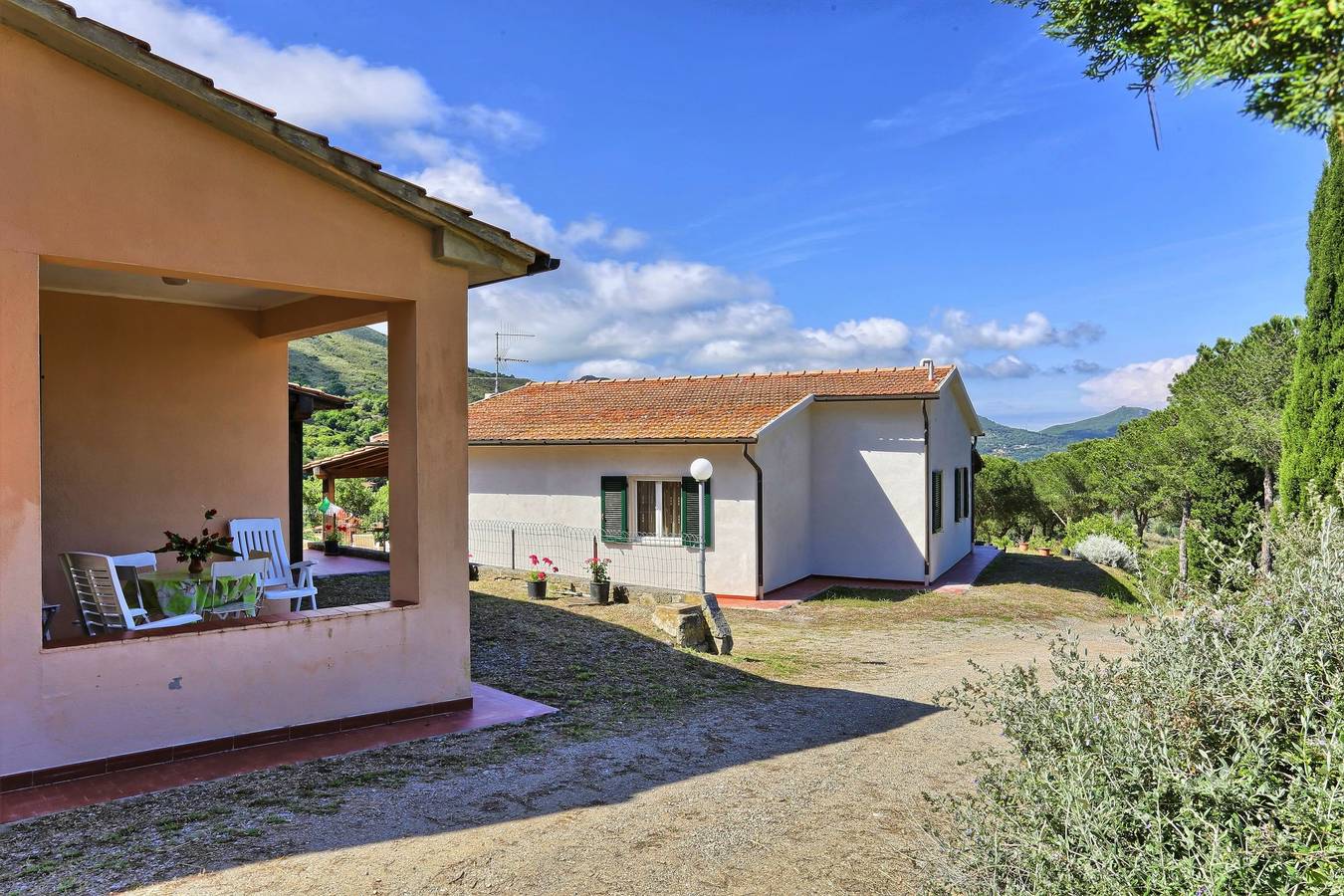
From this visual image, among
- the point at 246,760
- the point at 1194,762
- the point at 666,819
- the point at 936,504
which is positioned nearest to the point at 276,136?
the point at 246,760

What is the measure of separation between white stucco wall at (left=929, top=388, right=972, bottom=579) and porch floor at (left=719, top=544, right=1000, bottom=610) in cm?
31

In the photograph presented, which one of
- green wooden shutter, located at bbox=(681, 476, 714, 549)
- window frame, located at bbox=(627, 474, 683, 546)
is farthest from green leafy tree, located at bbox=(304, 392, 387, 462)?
green wooden shutter, located at bbox=(681, 476, 714, 549)

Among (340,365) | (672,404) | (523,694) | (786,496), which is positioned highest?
(340,365)

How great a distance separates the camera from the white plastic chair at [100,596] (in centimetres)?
632

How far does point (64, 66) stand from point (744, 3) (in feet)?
29.2

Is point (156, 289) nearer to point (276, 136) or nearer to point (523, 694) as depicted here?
point (276, 136)

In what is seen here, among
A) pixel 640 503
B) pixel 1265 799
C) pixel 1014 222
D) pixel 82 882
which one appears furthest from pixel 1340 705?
pixel 1014 222

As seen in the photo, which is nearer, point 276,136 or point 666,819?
point 666,819

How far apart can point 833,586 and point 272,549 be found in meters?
10.4

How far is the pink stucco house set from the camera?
5.09 metres

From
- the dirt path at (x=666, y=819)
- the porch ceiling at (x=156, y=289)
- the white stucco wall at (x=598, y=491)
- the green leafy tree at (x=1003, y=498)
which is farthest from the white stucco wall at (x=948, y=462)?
the green leafy tree at (x=1003, y=498)

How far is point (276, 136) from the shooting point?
5871mm

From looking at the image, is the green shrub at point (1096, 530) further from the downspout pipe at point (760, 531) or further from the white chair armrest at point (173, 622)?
the white chair armrest at point (173, 622)

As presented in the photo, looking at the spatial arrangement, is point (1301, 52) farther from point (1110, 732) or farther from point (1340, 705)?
point (1110, 732)
